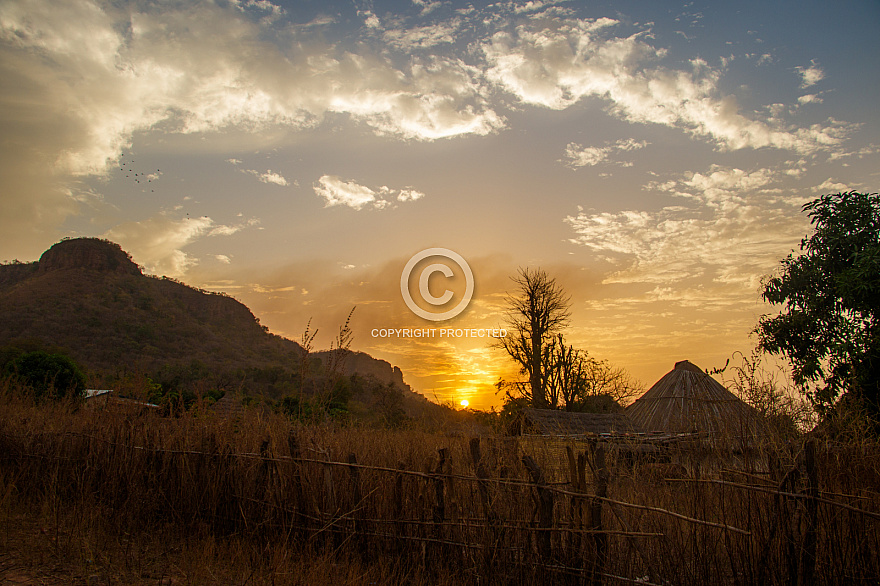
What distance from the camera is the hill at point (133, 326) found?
32.4 m

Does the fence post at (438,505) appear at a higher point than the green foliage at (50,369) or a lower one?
lower

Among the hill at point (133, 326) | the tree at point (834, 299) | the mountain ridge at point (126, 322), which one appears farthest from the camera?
the mountain ridge at point (126, 322)

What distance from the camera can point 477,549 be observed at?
14.1 feet

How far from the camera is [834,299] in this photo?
15.8 meters

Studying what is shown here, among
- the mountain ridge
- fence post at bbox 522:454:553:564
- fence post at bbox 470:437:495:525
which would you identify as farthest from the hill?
fence post at bbox 522:454:553:564

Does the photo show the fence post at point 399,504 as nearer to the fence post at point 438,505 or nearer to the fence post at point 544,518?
the fence post at point 438,505

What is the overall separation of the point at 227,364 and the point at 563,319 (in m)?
26.9

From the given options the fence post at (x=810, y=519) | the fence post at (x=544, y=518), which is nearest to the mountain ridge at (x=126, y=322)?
the fence post at (x=544, y=518)

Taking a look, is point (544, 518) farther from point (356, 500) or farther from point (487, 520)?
point (356, 500)

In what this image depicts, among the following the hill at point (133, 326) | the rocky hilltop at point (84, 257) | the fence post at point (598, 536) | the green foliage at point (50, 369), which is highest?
the rocky hilltop at point (84, 257)

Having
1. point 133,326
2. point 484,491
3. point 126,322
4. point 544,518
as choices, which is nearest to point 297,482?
point 484,491

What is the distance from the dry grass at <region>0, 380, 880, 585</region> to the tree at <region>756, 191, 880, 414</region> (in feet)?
39.6

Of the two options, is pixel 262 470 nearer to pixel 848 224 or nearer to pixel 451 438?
pixel 451 438

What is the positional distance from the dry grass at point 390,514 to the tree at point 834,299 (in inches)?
475
